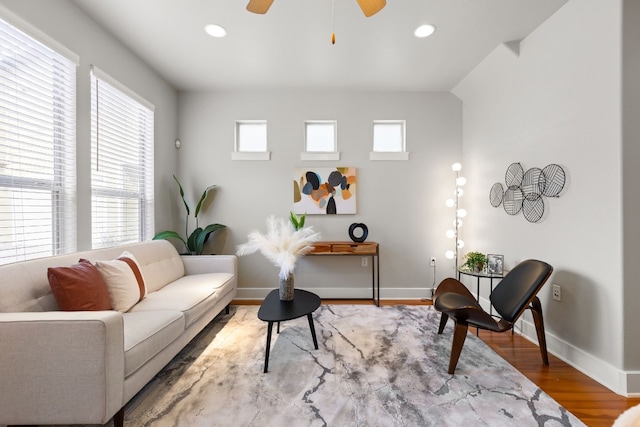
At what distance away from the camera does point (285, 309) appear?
2.05 meters

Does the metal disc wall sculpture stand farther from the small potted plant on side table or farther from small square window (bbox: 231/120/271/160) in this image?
small square window (bbox: 231/120/271/160)

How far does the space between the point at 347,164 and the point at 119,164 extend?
8.37 feet

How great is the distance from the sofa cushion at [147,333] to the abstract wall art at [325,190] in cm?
204

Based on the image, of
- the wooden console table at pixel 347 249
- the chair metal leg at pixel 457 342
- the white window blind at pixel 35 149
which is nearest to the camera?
the white window blind at pixel 35 149

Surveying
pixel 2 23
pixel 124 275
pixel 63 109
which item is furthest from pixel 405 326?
pixel 2 23

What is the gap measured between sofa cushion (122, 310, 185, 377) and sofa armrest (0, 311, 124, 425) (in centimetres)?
18

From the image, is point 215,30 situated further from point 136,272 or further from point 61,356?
point 61,356

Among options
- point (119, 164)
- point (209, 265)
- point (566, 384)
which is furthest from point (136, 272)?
point (566, 384)

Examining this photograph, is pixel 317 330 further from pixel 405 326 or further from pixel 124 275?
pixel 124 275

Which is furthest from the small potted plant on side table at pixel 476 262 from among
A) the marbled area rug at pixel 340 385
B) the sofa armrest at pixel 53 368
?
the sofa armrest at pixel 53 368

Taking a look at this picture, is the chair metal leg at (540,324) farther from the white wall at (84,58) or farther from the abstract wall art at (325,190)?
the white wall at (84,58)

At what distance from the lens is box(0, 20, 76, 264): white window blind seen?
5.43 ft

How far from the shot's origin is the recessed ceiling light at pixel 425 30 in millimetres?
2299

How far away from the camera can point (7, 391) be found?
122 centimetres
